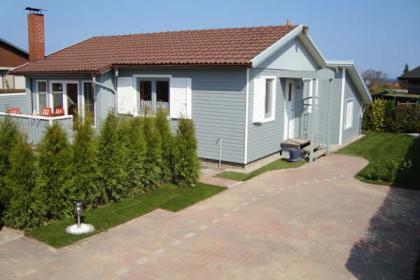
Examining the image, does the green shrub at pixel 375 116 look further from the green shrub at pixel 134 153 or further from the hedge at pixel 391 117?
the green shrub at pixel 134 153

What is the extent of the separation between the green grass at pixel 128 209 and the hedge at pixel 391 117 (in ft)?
52.6

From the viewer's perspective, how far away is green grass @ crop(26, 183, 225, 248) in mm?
7352

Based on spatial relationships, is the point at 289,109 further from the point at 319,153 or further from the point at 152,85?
the point at 152,85

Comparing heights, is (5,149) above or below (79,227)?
above

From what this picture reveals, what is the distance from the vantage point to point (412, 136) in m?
21.5

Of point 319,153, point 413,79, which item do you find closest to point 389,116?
point 319,153

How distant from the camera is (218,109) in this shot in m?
13.1

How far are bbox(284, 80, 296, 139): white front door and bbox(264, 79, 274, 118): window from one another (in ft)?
4.51

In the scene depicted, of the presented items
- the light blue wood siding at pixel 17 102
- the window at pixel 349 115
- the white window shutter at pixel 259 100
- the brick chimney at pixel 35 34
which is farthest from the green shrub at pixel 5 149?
the window at pixel 349 115

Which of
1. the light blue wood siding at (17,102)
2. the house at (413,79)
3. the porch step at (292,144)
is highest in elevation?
the house at (413,79)

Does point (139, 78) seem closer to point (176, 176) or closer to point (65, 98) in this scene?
point (65, 98)

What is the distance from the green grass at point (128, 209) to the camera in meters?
7.35

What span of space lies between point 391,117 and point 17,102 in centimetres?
1959

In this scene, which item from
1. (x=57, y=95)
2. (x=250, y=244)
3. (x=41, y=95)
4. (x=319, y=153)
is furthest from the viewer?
(x=41, y=95)
